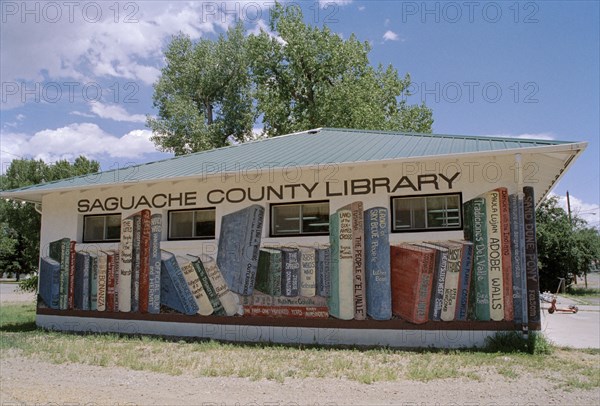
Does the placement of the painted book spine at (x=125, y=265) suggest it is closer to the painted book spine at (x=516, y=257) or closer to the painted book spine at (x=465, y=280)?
the painted book spine at (x=465, y=280)

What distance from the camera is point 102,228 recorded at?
1277cm

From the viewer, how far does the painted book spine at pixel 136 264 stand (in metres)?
11.9

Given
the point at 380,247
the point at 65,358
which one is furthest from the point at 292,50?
the point at 65,358

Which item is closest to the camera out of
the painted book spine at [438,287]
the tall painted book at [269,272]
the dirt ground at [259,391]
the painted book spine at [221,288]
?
the dirt ground at [259,391]

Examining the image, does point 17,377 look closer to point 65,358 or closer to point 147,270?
point 65,358

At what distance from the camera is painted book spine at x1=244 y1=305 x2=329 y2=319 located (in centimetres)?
1030

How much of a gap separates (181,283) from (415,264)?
16.7 feet

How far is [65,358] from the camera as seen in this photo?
866 cm

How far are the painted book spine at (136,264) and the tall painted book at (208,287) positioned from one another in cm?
147

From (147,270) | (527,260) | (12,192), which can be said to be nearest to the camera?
(527,260)

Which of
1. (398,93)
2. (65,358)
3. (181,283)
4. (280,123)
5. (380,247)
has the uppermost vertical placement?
(398,93)

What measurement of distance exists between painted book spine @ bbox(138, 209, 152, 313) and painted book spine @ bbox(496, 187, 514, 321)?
24.4ft

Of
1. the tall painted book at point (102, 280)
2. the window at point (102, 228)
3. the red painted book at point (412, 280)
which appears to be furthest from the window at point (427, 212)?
the tall painted book at point (102, 280)

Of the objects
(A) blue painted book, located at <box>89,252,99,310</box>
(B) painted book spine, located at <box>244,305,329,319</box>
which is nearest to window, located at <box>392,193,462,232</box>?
(B) painted book spine, located at <box>244,305,329,319</box>
